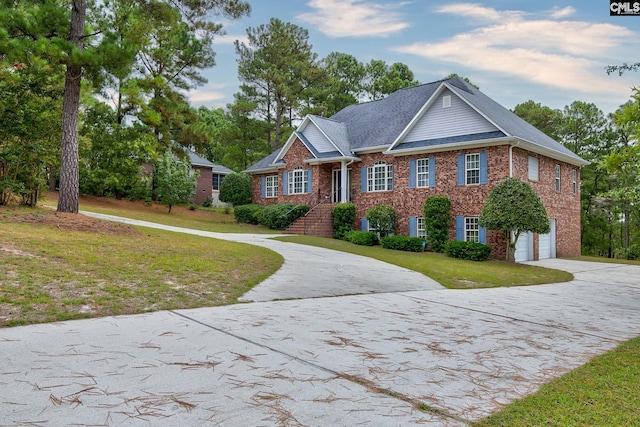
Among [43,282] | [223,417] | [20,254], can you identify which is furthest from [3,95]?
[223,417]

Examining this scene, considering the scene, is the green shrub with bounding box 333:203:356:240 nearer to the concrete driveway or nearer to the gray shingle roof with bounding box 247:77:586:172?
the gray shingle roof with bounding box 247:77:586:172

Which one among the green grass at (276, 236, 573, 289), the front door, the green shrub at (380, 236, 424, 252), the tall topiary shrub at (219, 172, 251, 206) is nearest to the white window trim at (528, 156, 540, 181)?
the green grass at (276, 236, 573, 289)

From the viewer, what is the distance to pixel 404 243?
19.1 m

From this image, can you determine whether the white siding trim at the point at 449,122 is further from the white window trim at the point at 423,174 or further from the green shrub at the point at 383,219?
the green shrub at the point at 383,219

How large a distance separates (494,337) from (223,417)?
11.5 feet

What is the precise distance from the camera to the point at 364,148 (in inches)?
871

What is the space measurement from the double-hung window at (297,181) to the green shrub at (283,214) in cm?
146

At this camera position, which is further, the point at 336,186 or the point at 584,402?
the point at 336,186

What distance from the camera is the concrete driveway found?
8.63 feet

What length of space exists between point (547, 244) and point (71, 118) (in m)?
20.7

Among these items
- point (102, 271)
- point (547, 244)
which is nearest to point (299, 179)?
point (547, 244)

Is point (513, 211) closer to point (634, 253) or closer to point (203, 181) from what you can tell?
point (634, 253)

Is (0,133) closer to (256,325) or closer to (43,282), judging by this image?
(43,282)

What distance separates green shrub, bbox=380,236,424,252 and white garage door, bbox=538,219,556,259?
596 centimetres
